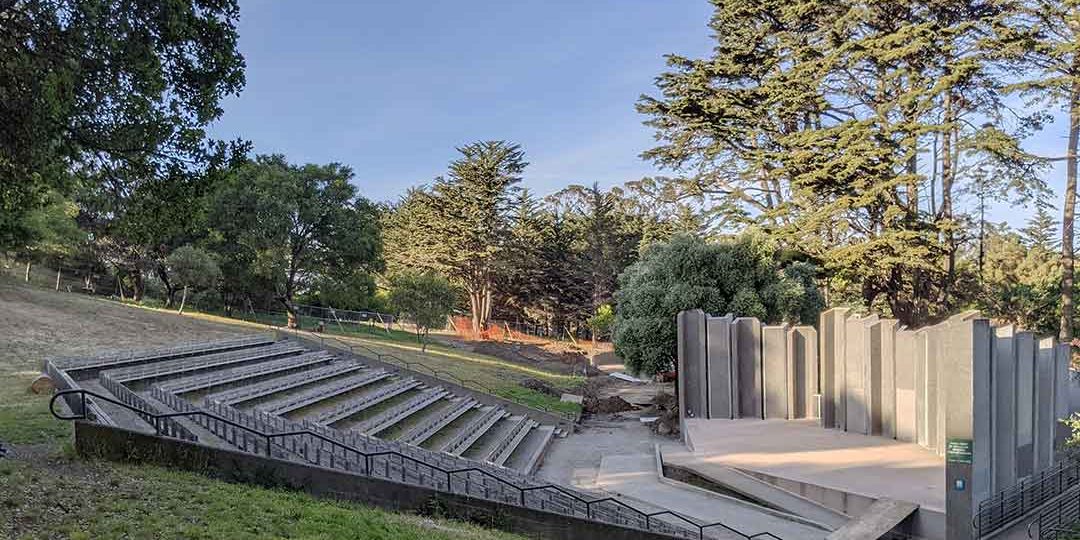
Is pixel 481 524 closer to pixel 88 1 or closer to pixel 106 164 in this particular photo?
pixel 106 164

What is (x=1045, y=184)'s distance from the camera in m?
24.4

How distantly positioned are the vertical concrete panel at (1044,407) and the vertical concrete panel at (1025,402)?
33cm

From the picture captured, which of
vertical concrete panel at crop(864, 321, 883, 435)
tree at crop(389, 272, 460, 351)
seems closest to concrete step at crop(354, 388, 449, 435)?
tree at crop(389, 272, 460, 351)

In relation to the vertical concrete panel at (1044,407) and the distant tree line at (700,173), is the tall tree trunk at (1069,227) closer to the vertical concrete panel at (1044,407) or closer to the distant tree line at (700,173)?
the distant tree line at (700,173)

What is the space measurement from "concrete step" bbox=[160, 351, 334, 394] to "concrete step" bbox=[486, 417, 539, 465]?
6628 mm

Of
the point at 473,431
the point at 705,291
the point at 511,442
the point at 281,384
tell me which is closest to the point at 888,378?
the point at 705,291

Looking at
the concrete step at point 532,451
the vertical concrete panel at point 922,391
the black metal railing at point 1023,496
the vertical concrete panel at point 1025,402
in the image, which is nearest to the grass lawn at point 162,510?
the concrete step at point 532,451

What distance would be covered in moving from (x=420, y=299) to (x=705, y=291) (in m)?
15.5

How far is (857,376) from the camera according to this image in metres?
18.1

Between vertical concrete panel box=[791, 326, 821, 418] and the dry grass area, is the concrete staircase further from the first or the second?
vertical concrete panel box=[791, 326, 821, 418]

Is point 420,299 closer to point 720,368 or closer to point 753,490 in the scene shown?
point 720,368

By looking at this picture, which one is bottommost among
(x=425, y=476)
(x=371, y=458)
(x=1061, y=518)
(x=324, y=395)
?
(x=1061, y=518)

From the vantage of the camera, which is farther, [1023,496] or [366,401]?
[366,401]

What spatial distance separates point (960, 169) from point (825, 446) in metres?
16.7
